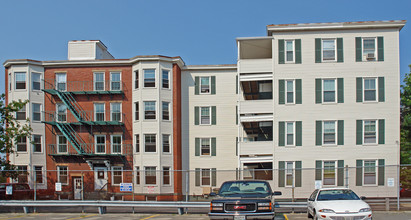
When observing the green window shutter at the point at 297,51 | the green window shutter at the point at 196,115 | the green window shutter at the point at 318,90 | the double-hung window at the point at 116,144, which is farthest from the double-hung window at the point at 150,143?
the green window shutter at the point at 318,90

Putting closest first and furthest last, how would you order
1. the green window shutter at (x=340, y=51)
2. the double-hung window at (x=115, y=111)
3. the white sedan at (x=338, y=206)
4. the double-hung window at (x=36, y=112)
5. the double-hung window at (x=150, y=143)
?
1. the white sedan at (x=338, y=206)
2. the green window shutter at (x=340, y=51)
3. the double-hung window at (x=150, y=143)
4. the double-hung window at (x=36, y=112)
5. the double-hung window at (x=115, y=111)

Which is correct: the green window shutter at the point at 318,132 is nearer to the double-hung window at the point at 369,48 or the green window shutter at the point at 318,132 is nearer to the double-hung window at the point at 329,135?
the double-hung window at the point at 329,135

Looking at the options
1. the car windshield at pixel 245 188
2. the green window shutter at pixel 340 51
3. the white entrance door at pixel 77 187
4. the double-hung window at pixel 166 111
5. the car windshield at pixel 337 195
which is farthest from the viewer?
the double-hung window at pixel 166 111

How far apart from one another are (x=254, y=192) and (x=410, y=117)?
29.6 m

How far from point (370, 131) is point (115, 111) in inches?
789

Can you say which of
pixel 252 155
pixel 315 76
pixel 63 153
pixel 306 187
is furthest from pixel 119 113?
pixel 306 187

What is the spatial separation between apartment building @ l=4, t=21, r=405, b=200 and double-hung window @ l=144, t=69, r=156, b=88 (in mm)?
115

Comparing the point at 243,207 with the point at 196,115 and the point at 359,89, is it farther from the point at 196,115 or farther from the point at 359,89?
the point at 196,115

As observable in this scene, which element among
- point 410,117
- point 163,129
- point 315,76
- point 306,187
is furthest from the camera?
point 410,117

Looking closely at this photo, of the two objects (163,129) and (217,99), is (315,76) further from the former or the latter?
(163,129)

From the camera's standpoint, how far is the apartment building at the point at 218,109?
29.4 meters

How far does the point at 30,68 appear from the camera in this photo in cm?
3450

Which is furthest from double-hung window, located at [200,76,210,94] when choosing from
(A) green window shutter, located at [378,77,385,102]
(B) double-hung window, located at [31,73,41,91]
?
(B) double-hung window, located at [31,73,41,91]

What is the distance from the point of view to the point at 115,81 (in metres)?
35.1
